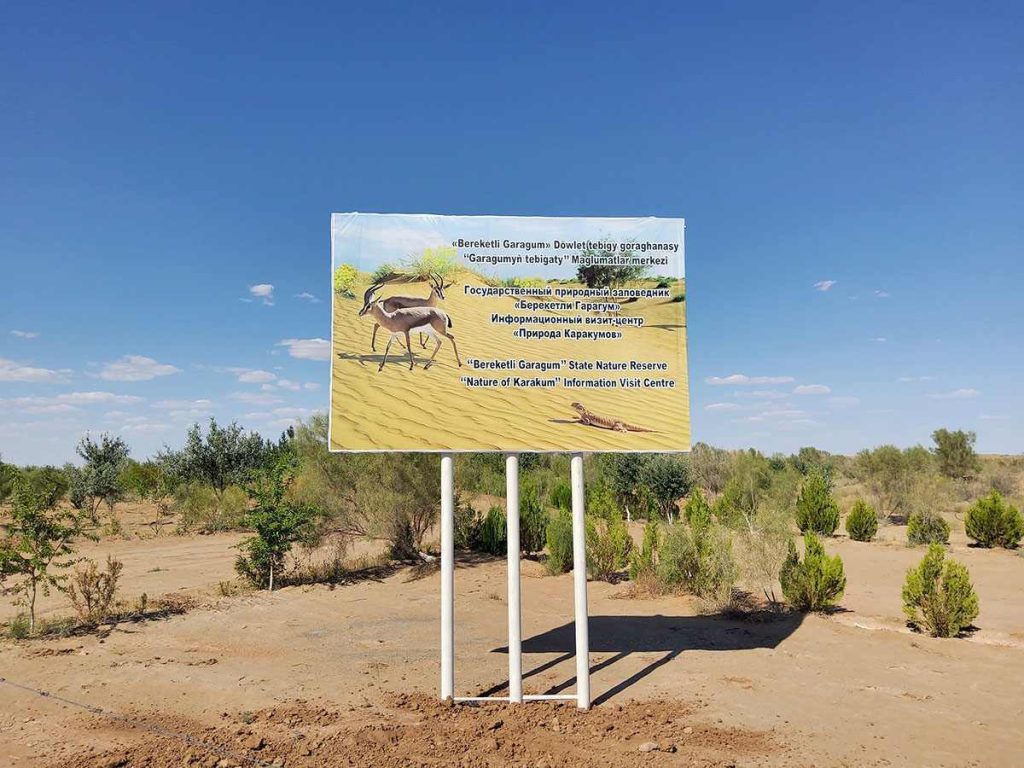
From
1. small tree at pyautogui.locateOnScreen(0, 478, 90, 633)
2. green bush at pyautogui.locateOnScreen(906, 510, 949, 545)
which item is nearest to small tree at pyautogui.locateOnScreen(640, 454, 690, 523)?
green bush at pyautogui.locateOnScreen(906, 510, 949, 545)

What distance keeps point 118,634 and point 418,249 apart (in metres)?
7.33

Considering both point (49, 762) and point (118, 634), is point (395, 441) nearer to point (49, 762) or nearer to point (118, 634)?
point (49, 762)

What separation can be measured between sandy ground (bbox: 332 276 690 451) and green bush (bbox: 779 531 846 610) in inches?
222

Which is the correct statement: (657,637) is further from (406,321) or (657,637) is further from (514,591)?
(406,321)

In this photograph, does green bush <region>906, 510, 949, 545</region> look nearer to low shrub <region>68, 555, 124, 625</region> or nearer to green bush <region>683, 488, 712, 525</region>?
green bush <region>683, 488, 712, 525</region>

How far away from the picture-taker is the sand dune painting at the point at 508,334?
6.98m

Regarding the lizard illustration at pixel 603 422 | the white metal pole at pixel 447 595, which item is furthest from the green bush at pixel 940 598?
the white metal pole at pixel 447 595

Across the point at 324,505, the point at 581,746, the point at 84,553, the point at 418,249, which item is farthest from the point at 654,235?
the point at 84,553

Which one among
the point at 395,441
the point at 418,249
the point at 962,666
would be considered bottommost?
the point at 962,666

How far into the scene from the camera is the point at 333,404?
6.89 meters

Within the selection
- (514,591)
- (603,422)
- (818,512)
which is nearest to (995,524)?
(818,512)

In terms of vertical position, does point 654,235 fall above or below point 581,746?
above

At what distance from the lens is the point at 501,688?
754cm

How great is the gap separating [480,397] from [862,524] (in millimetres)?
17392
